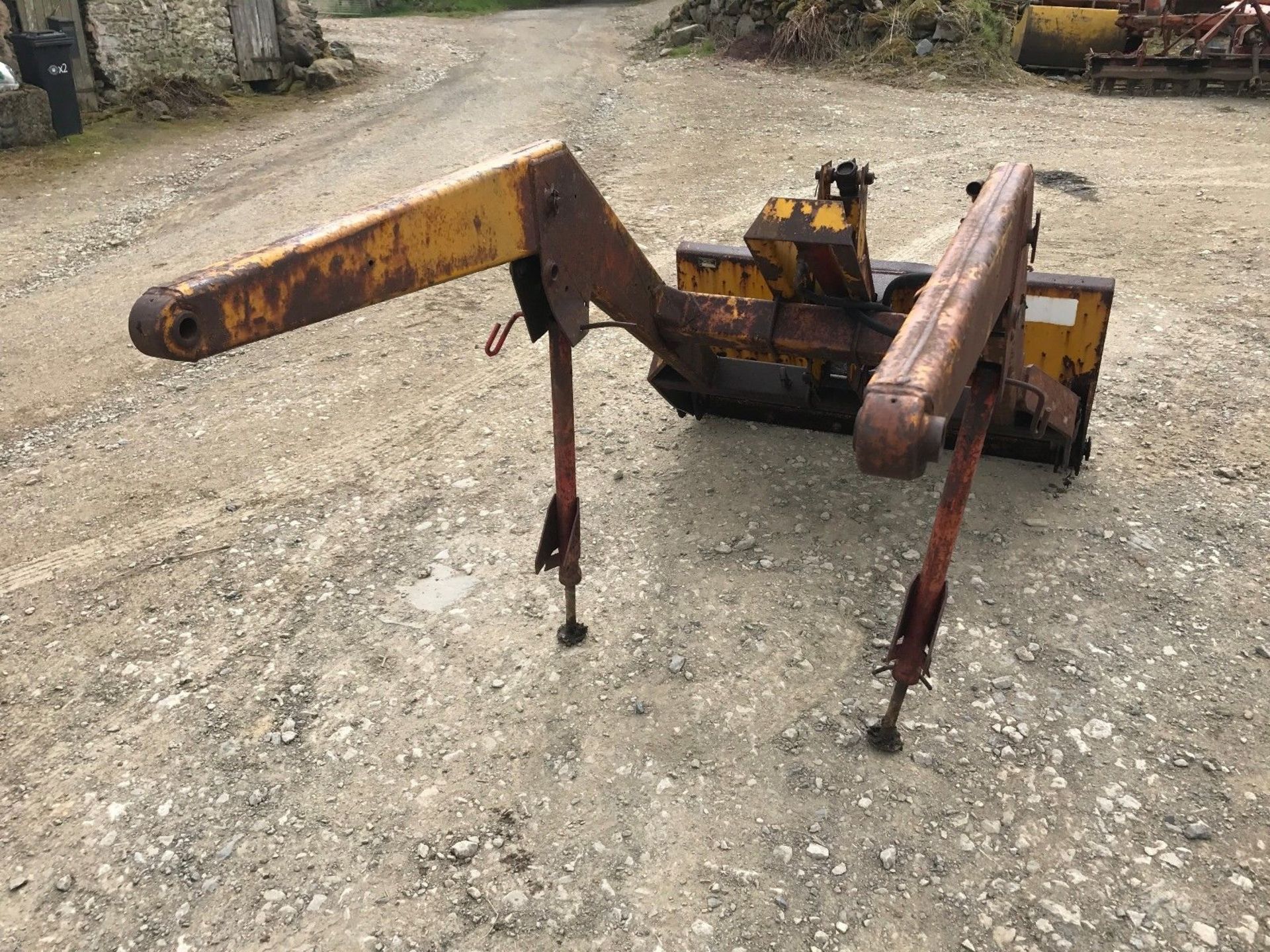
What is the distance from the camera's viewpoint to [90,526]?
4.38 m

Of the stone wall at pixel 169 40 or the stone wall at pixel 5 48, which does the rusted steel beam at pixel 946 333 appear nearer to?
the stone wall at pixel 5 48

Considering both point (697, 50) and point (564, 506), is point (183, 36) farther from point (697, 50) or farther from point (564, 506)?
point (564, 506)

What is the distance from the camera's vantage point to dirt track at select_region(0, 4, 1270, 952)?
2.72m

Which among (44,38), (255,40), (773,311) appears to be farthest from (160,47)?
(773,311)

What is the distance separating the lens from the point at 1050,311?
4066 millimetres

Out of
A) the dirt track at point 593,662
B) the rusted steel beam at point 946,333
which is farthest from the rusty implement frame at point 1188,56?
the rusted steel beam at point 946,333

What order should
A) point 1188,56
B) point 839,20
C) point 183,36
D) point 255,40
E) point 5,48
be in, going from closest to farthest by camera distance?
point 5,48 < point 183,36 < point 1188,56 < point 255,40 < point 839,20

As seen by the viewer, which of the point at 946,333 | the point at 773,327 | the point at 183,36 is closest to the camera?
the point at 946,333

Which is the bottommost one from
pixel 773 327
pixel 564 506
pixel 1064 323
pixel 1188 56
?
pixel 564 506

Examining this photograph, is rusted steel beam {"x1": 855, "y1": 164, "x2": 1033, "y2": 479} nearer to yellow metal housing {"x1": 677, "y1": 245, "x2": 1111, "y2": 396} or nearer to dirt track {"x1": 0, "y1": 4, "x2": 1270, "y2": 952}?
yellow metal housing {"x1": 677, "y1": 245, "x2": 1111, "y2": 396}

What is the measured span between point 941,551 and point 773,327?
3.89 ft

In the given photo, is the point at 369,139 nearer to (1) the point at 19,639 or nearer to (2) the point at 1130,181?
(2) the point at 1130,181

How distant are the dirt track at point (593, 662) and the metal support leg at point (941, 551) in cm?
40

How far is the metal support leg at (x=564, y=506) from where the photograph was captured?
3.02 m
